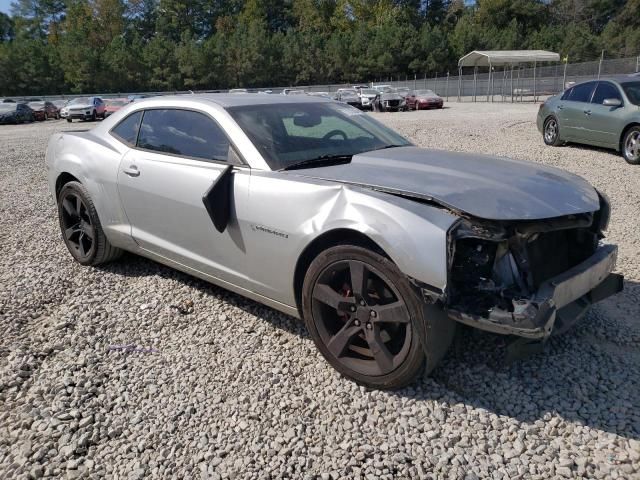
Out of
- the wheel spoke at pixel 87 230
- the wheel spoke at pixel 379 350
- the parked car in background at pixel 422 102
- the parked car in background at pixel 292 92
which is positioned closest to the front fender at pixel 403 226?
the wheel spoke at pixel 379 350

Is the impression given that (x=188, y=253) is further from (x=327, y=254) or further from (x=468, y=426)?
(x=468, y=426)

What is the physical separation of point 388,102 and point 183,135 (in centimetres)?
2759

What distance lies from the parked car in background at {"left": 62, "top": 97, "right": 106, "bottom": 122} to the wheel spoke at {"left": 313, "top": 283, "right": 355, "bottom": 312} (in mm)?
29710

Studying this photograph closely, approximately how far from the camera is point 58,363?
10.8 ft

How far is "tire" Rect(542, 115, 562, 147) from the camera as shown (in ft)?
36.3

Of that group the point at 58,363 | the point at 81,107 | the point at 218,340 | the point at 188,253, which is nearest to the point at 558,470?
the point at 218,340

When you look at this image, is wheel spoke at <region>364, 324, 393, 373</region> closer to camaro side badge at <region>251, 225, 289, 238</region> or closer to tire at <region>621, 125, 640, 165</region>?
camaro side badge at <region>251, 225, 289, 238</region>

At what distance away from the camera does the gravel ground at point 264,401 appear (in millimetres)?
2430

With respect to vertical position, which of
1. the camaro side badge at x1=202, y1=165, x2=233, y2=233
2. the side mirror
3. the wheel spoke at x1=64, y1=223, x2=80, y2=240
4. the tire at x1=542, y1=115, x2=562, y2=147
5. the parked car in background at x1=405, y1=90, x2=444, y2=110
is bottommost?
the parked car in background at x1=405, y1=90, x2=444, y2=110

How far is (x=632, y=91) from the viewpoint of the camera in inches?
372

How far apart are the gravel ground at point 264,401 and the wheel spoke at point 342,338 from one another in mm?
194

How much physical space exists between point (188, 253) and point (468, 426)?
7.13ft

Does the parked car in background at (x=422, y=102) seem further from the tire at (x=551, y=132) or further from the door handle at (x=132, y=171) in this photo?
the door handle at (x=132, y=171)

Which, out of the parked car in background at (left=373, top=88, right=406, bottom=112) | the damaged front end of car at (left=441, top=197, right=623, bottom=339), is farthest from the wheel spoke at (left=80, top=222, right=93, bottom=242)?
the parked car in background at (left=373, top=88, right=406, bottom=112)
